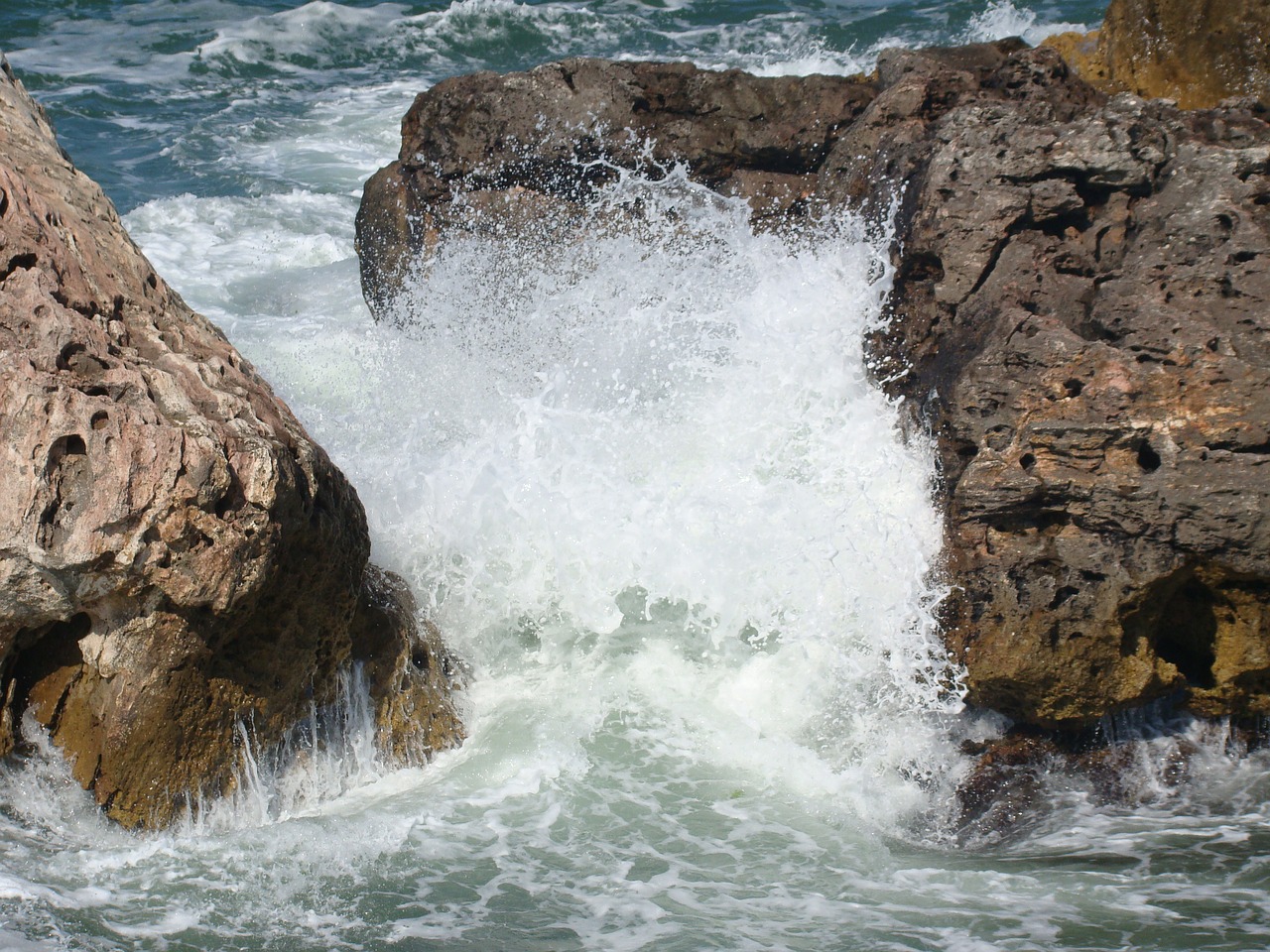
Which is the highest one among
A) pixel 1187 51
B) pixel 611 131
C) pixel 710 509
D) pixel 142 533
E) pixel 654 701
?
pixel 1187 51

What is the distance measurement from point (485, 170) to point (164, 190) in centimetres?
521

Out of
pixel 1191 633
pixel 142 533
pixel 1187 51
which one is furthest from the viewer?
pixel 1187 51

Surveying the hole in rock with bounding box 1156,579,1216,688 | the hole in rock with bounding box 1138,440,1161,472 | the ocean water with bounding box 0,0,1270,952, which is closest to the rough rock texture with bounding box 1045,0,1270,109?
the ocean water with bounding box 0,0,1270,952

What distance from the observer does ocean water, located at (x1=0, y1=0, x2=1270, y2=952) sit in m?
3.25

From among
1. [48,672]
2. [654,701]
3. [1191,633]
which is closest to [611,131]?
[654,701]

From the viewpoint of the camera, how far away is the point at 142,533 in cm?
313

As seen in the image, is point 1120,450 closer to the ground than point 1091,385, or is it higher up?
closer to the ground

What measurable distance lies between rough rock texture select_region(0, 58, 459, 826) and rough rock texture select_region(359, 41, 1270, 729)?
7.36 feet

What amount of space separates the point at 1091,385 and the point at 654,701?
6.53 ft

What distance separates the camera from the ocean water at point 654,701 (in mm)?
3248

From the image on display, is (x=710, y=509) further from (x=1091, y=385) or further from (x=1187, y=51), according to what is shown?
(x=1187, y=51)

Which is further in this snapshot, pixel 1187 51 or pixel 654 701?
pixel 1187 51

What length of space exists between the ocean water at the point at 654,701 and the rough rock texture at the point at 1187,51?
2.54 meters

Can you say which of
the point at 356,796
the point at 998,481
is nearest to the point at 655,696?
the point at 356,796
